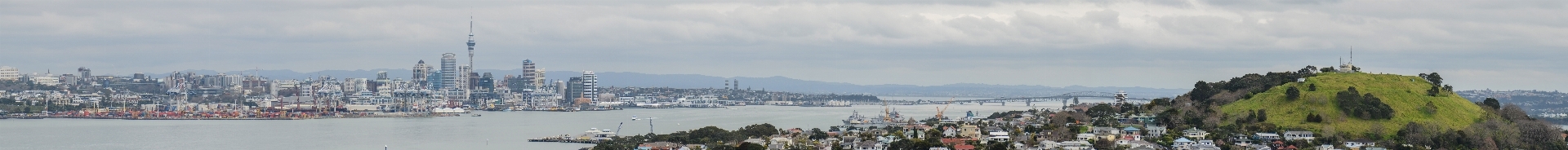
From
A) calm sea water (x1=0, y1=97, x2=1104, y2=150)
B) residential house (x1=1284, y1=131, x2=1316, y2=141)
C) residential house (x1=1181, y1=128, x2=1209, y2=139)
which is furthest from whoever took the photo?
calm sea water (x1=0, y1=97, x2=1104, y2=150)

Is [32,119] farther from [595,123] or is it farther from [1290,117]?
[1290,117]

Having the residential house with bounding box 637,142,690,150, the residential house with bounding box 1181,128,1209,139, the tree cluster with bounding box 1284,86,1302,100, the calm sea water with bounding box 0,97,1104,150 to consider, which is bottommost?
the calm sea water with bounding box 0,97,1104,150

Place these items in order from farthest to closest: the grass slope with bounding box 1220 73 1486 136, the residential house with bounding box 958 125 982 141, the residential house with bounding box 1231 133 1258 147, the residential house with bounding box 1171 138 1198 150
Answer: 1. the residential house with bounding box 958 125 982 141
2. the grass slope with bounding box 1220 73 1486 136
3. the residential house with bounding box 1231 133 1258 147
4. the residential house with bounding box 1171 138 1198 150

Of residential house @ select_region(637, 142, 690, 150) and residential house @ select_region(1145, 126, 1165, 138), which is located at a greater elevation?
residential house @ select_region(1145, 126, 1165, 138)

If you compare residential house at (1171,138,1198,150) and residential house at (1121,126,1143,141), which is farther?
residential house at (1121,126,1143,141)

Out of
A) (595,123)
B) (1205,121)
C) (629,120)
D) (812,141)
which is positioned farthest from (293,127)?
(1205,121)

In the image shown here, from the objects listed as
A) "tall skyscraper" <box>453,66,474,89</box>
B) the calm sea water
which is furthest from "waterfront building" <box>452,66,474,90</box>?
the calm sea water

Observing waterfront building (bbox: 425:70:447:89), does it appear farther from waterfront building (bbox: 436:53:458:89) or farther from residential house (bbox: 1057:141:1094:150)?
residential house (bbox: 1057:141:1094:150)
